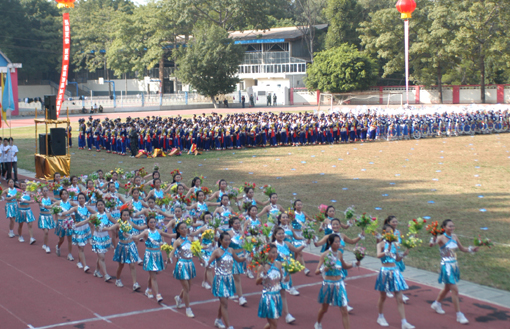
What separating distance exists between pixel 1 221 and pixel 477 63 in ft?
177

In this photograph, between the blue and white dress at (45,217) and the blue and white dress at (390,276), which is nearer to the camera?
the blue and white dress at (390,276)

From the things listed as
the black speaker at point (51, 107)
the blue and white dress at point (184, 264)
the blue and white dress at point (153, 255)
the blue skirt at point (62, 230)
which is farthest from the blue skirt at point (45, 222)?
the black speaker at point (51, 107)

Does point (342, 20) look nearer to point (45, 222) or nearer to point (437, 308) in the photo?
point (45, 222)

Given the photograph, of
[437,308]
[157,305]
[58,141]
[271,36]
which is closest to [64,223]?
[157,305]

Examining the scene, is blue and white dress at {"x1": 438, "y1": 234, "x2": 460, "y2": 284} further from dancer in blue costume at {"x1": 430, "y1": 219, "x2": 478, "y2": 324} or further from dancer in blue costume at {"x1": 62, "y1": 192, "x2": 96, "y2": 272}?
dancer in blue costume at {"x1": 62, "y1": 192, "x2": 96, "y2": 272}

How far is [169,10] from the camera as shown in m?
58.9

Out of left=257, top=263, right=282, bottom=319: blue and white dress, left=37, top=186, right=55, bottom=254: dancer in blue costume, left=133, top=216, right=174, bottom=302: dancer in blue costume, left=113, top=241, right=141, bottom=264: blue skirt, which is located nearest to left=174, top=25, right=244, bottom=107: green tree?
left=37, top=186, right=55, bottom=254: dancer in blue costume

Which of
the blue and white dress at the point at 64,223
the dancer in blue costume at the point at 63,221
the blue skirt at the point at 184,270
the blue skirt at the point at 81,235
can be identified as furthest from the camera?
the dancer in blue costume at the point at 63,221

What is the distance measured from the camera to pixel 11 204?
39.8 ft

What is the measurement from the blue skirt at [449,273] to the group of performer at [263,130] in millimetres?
19159

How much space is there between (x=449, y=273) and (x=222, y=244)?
328cm

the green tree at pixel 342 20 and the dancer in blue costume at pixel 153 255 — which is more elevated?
the green tree at pixel 342 20

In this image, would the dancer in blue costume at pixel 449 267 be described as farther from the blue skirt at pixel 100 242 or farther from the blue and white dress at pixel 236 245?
the blue skirt at pixel 100 242

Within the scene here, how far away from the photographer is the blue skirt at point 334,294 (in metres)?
6.82
